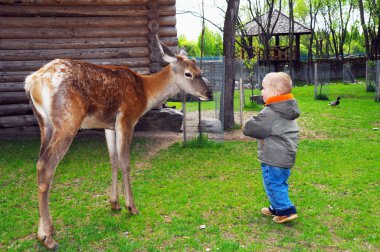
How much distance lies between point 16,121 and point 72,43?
2.48 meters

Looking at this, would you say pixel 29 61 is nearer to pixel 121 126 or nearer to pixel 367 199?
pixel 121 126

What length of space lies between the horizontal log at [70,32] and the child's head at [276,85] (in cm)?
710

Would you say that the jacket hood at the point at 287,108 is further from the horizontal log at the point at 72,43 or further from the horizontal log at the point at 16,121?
the horizontal log at the point at 16,121

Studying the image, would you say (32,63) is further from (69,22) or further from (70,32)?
(69,22)

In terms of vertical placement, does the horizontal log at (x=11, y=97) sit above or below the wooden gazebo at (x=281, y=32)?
below

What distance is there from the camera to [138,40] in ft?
37.8

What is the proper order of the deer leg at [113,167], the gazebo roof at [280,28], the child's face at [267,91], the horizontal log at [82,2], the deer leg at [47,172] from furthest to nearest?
the gazebo roof at [280,28], the horizontal log at [82,2], the deer leg at [113,167], the child's face at [267,91], the deer leg at [47,172]

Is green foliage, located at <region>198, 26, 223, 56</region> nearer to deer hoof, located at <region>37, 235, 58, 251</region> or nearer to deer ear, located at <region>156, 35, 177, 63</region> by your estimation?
deer ear, located at <region>156, 35, 177, 63</region>

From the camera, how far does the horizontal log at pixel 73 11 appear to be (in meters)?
10.7

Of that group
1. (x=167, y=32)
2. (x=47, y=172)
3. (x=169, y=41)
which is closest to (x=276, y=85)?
(x=47, y=172)

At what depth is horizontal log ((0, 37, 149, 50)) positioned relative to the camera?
10.8 m

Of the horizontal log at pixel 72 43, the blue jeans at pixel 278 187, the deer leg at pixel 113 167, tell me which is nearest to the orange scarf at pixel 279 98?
the blue jeans at pixel 278 187

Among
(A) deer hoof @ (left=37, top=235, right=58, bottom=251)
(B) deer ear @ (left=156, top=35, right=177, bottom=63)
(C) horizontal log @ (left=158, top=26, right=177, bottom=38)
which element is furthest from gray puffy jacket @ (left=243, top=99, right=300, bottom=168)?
(C) horizontal log @ (left=158, top=26, right=177, bottom=38)

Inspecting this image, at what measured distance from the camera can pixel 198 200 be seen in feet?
20.2
